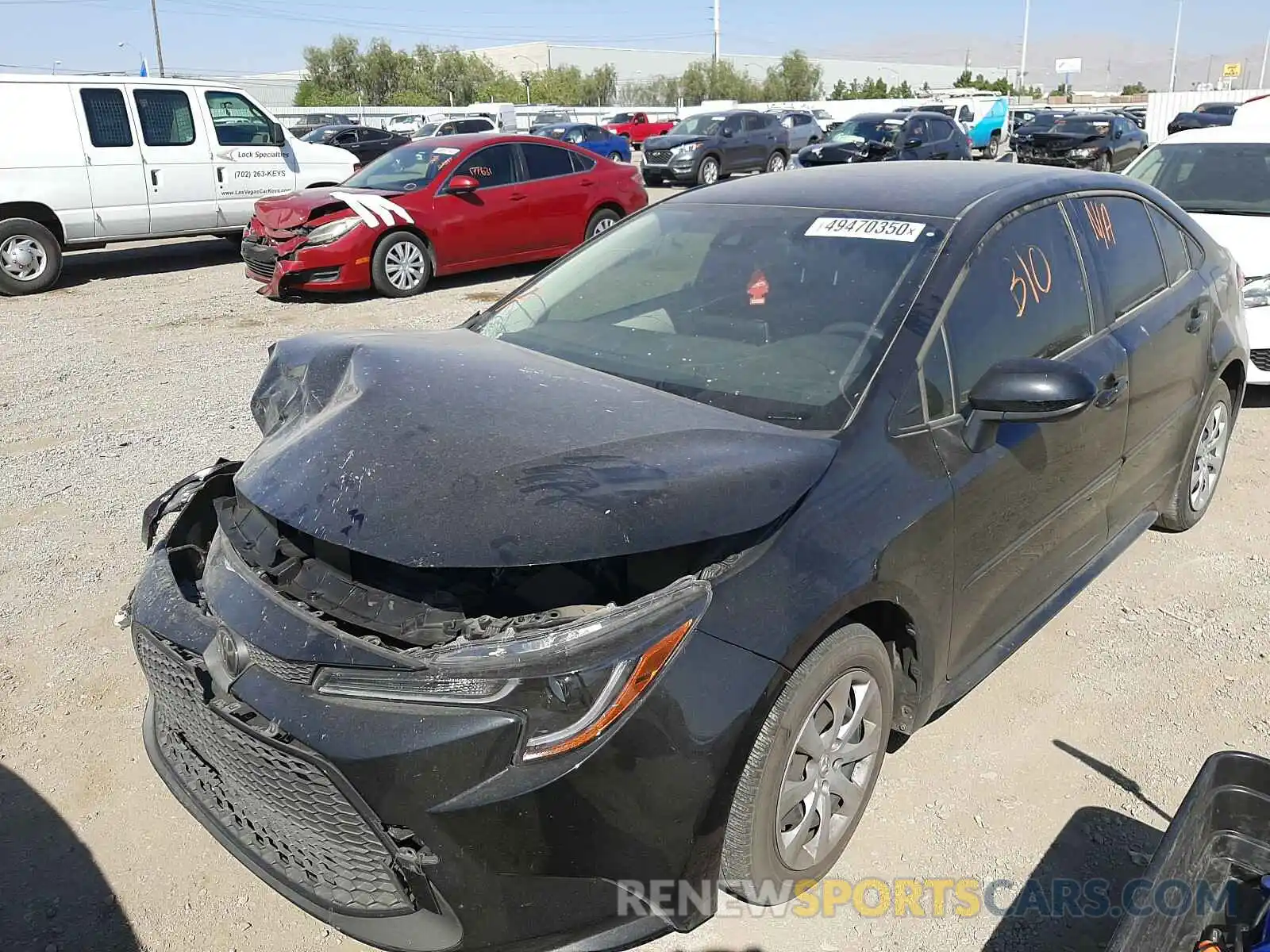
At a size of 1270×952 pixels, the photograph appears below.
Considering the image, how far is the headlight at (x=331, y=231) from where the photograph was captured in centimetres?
945

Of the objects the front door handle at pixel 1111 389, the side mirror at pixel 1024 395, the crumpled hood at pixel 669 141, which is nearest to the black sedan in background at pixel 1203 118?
the crumpled hood at pixel 669 141

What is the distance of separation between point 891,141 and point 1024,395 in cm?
1818

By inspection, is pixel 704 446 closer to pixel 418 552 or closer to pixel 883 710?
pixel 418 552

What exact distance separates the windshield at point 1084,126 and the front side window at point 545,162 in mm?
13994

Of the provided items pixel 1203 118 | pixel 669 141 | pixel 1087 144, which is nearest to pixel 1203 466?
pixel 1087 144

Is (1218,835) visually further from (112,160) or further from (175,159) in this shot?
(175,159)

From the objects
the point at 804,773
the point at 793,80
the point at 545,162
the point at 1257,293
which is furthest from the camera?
the point at 793,80

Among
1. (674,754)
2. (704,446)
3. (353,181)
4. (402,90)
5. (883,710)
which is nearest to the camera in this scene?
(674,754)

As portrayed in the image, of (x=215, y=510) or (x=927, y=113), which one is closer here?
(x=215, y=510)

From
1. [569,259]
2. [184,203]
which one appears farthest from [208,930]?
[184,203]

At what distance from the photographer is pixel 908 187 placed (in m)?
3.30

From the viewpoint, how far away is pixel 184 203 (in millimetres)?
11234

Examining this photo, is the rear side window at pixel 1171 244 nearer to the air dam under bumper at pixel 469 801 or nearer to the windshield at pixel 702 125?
the air dam under bumper at pixel 469 801

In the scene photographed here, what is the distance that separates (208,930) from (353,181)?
933 centimetres
